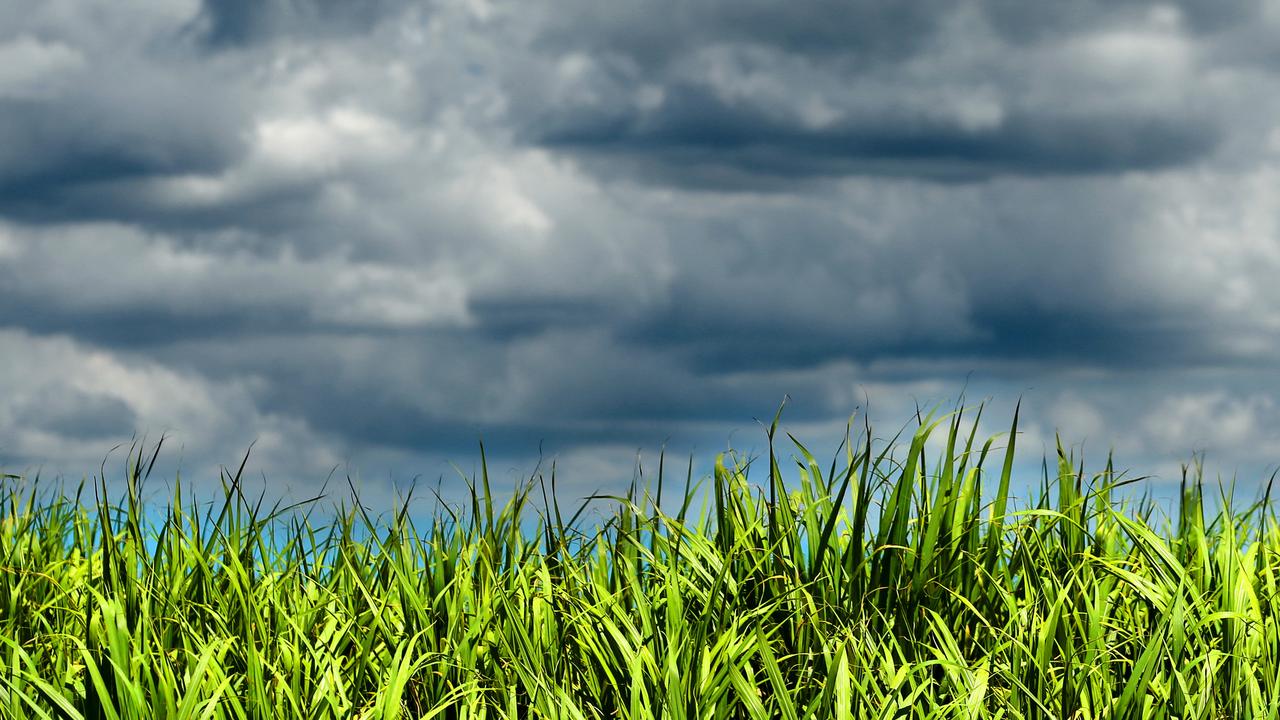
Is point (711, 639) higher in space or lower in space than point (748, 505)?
lower

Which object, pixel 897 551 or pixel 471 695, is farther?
pixel 897 551

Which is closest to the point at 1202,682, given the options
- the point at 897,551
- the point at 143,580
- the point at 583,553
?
the point at 897,551

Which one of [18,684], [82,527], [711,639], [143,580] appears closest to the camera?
[18,684]

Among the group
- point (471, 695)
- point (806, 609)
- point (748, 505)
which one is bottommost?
point (471, 695)

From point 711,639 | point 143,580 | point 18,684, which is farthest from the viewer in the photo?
point 143,580

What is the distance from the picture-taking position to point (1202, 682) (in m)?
4.74

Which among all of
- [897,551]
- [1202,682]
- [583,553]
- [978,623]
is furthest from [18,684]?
[1202,682]

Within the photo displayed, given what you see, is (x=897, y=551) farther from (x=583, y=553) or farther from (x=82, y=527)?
(x=82, y=527)

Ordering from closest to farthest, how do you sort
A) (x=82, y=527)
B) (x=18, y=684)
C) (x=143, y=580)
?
(x=18, y=684), (x=143, y=580), (x=82, y=527)

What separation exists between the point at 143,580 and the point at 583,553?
187 centimetres

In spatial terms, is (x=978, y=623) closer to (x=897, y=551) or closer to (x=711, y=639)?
(x=897, y=551)

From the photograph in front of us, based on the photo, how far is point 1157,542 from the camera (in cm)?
524

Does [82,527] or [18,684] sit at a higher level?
[82,527]

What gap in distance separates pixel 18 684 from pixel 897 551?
3.34 metres
